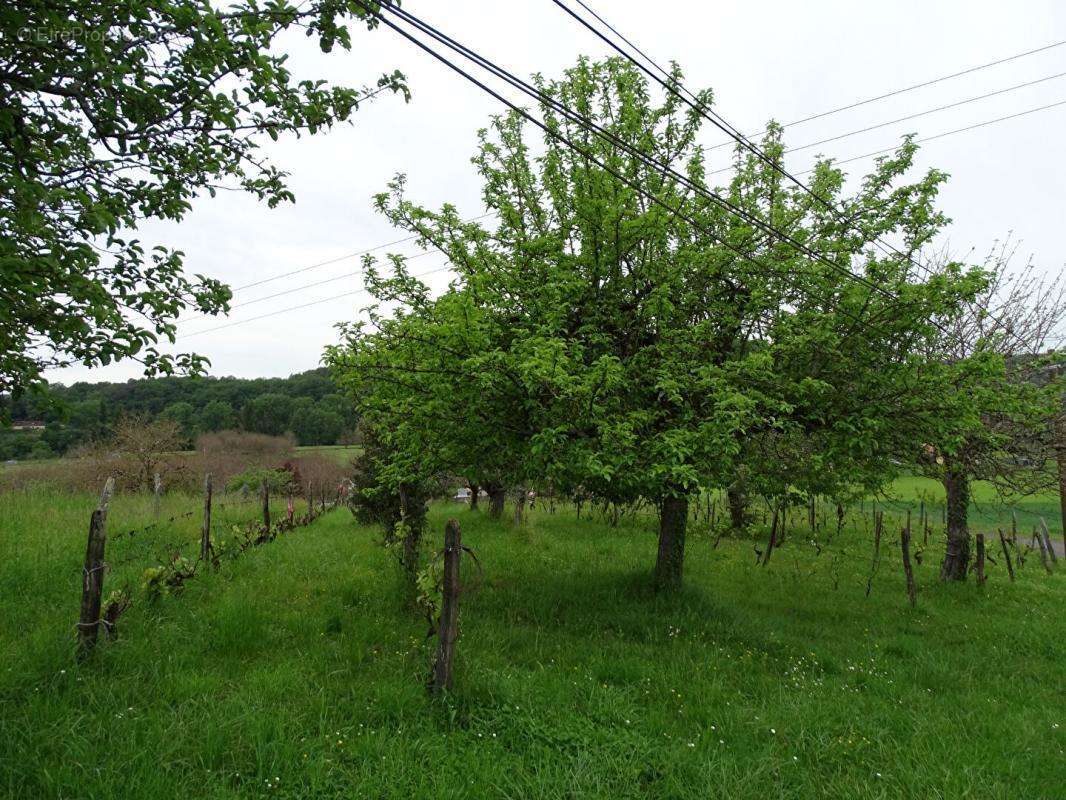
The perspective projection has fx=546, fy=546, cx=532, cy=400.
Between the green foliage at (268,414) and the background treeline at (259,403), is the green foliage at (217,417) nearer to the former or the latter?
the background treeline at (259,403)

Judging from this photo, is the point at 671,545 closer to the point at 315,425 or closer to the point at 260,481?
the point at 260,481

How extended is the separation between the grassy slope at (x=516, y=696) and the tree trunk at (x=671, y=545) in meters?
0.41

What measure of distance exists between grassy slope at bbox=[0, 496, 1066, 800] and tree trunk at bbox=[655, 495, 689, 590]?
408mm

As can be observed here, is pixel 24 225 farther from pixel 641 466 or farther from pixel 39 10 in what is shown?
pixel 641 466

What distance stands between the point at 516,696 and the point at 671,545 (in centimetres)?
521

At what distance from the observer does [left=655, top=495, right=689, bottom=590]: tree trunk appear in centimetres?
965

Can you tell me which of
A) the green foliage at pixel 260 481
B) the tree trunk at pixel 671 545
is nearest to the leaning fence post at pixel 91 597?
the tree trunk at pixel 671 545

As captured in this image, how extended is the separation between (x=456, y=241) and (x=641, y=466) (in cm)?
481

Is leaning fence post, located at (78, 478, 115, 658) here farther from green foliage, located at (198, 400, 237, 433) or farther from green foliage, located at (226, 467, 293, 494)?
green foliage, located at (198, 400, 237, 433)

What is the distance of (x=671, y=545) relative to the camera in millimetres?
9820

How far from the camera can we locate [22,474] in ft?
79.9

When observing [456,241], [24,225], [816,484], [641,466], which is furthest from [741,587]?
[24,225]

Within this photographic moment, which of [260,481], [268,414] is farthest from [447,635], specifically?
[268,414]

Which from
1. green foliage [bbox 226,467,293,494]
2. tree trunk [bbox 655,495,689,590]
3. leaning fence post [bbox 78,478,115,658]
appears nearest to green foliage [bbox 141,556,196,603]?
leaning fence post [bbox 78,478,115,658]
